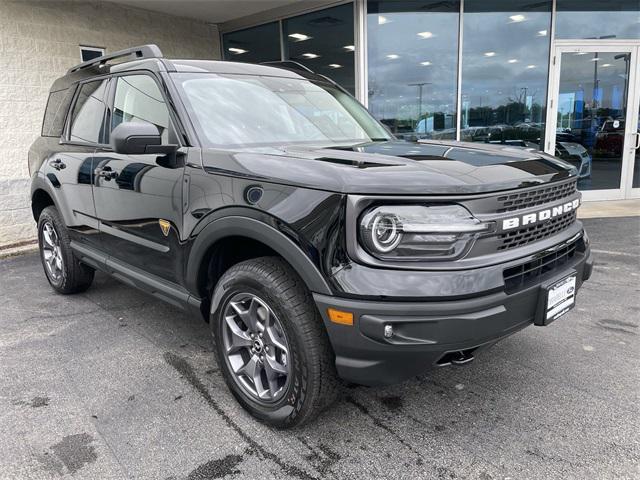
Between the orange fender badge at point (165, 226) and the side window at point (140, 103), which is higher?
the side window at point (140, 103)

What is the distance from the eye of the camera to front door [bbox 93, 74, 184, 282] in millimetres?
2912

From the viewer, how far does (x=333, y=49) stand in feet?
28.9

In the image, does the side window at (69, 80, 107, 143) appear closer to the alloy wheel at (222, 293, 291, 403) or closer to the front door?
the front door

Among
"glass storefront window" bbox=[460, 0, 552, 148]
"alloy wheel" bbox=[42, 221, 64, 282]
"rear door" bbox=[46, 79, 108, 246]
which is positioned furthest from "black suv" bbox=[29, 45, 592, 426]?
"glass storefront window" bbox=[460, 0, 552, 148]

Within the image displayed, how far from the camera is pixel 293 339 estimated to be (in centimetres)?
221

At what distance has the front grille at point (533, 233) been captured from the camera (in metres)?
2.18

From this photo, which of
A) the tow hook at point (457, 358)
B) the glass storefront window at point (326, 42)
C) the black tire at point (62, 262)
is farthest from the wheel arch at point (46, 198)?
the glass storefront window at point (326, 42)

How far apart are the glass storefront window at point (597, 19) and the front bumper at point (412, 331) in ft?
27.1

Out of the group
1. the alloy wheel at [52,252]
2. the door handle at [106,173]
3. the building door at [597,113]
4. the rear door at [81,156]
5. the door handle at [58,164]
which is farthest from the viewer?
the building door at [597,113]

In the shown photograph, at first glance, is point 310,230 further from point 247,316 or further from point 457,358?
point 457,358

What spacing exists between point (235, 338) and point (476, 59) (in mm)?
7706

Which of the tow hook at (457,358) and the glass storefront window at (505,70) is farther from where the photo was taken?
the glass storefront window at (505,70)

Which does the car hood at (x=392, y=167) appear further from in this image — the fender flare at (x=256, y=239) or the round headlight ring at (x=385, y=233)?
the fender flare at (x=256, y=239)

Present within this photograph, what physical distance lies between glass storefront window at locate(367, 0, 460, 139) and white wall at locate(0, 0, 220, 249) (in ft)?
14.7
